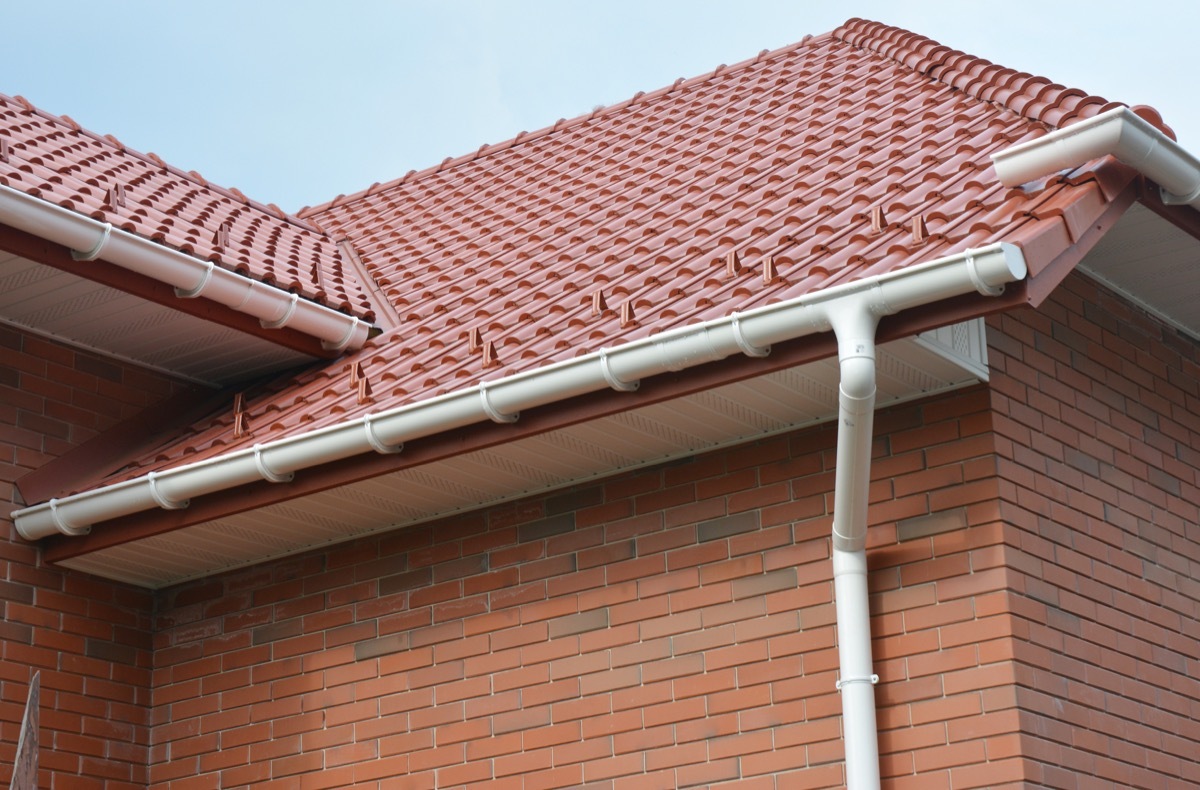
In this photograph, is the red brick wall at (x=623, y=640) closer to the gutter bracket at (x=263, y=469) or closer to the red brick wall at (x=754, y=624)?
the red brick wall at (x=754, y=624)

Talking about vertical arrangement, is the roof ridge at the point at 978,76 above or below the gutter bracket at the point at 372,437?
above

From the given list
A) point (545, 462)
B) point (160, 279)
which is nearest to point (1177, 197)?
point (545, 462)

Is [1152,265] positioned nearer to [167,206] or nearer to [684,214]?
[684,214]

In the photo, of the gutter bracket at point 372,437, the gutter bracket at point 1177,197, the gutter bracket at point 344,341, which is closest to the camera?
the gutter bracket at point 1177,197

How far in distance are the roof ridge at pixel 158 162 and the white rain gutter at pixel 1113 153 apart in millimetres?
5035

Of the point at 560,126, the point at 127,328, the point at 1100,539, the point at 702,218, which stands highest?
the point at 560,126

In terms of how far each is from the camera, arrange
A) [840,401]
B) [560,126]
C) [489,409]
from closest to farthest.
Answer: [840,401], [489,409], [560,126]

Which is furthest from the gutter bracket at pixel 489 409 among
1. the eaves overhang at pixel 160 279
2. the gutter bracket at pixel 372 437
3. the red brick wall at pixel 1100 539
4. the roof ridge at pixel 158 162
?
the roof ridge at pixel 158 162

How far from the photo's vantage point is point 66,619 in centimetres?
681

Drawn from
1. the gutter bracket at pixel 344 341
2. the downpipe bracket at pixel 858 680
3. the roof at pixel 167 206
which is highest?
the roof at pixel 167 206

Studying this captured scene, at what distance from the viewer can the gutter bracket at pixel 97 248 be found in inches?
253

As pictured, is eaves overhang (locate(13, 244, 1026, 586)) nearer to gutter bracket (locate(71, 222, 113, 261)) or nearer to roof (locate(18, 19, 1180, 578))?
roof (locate(18, 19, 1180, 578))

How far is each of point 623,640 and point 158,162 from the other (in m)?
4.63

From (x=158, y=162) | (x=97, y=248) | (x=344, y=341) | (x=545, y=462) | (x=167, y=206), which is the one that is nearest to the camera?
(x=545, y=462)
